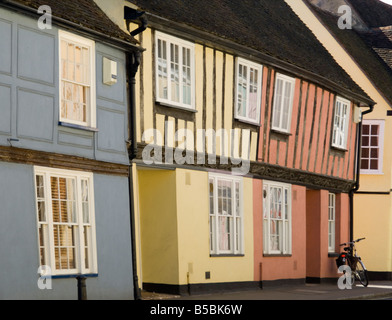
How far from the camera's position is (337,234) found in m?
26.5

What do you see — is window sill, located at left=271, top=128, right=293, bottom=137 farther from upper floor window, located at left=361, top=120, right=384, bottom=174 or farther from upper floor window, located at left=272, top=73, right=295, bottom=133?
upper floor window, located at left=361, top=120, right=384, bottom=174

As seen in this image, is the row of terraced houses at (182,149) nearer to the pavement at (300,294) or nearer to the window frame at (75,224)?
the window frame at (75,224)

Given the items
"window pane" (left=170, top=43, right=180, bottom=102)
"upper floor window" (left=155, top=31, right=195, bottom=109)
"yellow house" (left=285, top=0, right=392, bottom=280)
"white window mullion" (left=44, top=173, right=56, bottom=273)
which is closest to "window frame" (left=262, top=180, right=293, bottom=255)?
"upper floor window" (left=155, top=31, right=195, bottom=109)

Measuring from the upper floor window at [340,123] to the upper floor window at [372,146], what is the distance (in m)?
2.07

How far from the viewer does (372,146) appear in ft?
93.8

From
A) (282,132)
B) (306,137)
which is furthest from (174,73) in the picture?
(306,137)

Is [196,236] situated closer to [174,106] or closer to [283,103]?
[174,106]

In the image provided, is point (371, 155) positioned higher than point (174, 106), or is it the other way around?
point (371, 155)

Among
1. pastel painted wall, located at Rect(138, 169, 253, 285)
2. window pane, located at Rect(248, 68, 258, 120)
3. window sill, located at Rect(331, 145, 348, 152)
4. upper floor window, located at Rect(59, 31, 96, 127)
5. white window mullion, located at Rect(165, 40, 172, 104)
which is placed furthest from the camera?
window sill, located at Rect(331, 145, 348, 152)

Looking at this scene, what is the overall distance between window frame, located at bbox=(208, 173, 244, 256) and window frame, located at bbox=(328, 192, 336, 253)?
6296mm

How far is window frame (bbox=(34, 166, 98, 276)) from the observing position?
571 inches

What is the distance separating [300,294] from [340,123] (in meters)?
7.97
